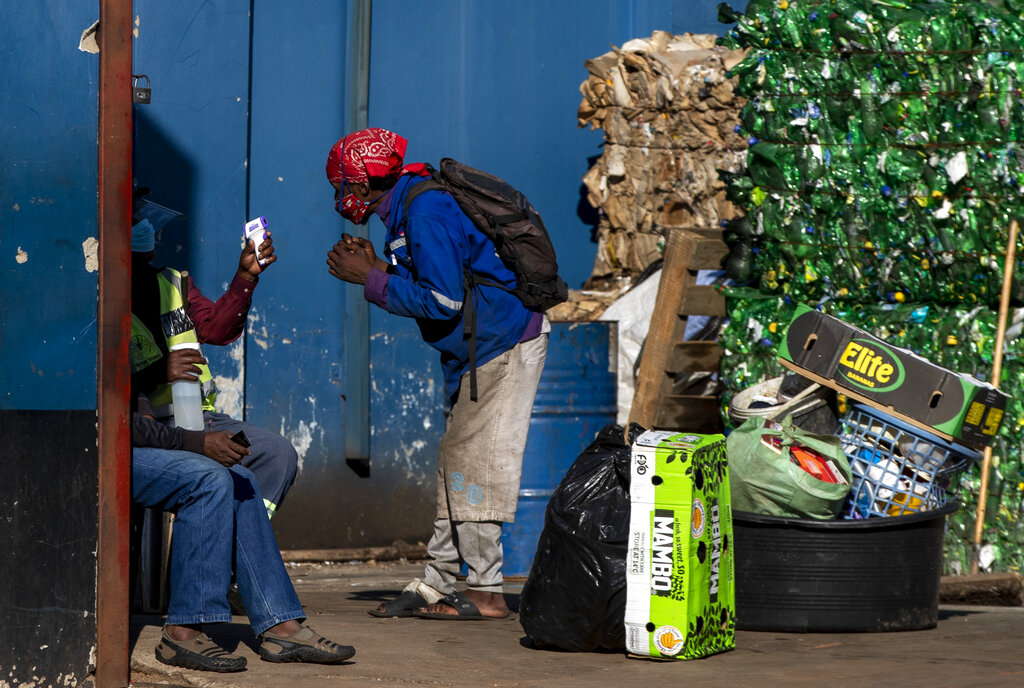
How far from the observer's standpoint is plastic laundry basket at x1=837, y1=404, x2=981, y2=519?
508 cm

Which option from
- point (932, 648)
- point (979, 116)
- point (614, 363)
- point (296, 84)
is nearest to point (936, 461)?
point (932, 648)

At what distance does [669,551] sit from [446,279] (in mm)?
1304

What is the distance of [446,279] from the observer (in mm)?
4859

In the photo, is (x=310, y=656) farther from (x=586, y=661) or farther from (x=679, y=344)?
(x=679, y=344)

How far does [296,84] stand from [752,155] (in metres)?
2.45

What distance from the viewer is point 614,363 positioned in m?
6.82

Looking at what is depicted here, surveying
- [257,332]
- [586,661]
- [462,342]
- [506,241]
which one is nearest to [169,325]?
[462,342]

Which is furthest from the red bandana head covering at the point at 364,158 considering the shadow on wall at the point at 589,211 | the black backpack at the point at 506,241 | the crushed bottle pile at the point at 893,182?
the shadow on wall at the point at 589,211

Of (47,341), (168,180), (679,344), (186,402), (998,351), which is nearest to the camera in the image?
(47,341)

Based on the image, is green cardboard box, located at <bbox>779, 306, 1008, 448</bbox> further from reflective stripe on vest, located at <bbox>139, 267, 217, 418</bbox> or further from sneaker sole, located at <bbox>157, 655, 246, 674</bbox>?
sneaker sole, located at <bbox>157, 655, 246, 674</bbox>

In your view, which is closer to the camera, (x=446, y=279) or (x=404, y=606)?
(x=446, y=279)

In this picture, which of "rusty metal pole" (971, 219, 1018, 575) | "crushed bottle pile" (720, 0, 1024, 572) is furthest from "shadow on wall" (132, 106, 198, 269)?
"rusty metal pole" (971, 219, 1018, 575)

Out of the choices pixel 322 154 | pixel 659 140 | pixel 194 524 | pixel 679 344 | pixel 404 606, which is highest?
pixel 659 140

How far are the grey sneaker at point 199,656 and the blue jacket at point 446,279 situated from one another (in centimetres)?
142
